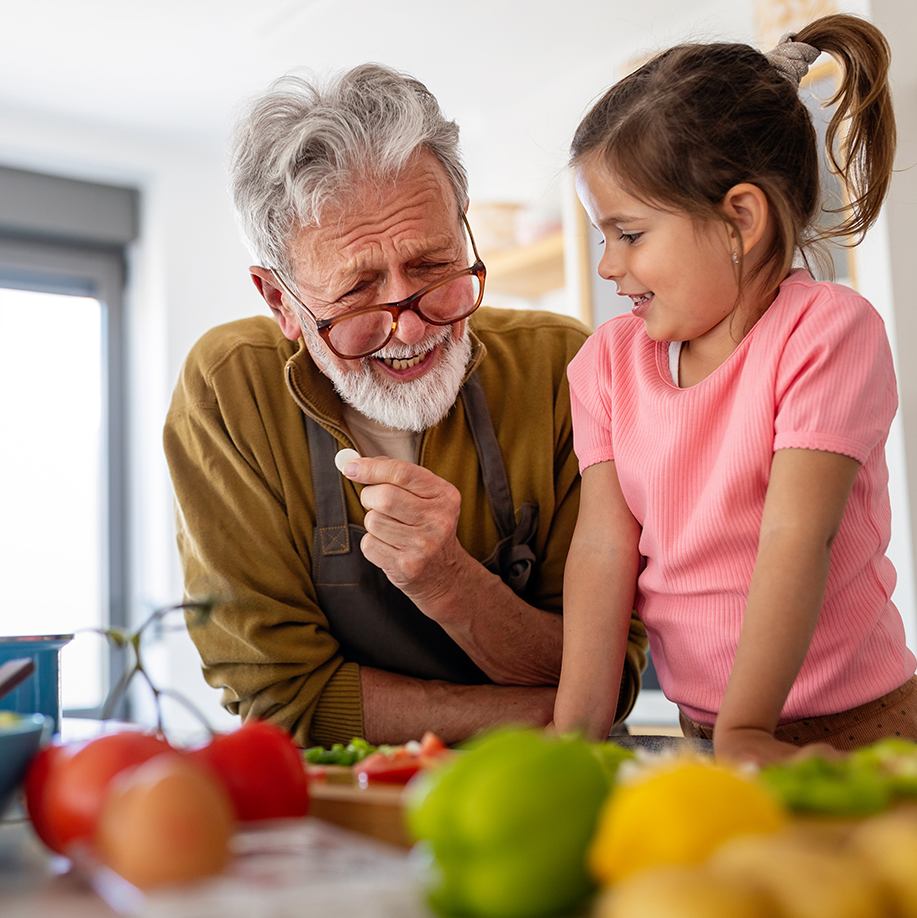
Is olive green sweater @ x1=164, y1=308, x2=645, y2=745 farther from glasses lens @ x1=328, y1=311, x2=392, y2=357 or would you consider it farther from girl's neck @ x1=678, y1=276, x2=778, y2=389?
girl's neck @ x1=678, y1=276, x2=778, y2=389

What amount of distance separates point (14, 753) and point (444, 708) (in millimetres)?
843

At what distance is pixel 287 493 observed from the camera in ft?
4.70

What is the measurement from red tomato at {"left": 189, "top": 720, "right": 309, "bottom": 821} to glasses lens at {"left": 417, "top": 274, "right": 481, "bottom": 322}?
3.02ft

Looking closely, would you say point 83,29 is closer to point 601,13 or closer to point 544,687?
point 601,13

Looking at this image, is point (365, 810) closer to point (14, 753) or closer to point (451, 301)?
point (14, 753)

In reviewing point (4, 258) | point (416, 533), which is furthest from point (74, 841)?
point (4, 258)

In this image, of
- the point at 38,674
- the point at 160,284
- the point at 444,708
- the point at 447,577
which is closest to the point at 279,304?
the point at 447,577

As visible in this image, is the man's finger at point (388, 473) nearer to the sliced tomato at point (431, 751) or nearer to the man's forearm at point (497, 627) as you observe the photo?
the man's forearm at point (497, 627)

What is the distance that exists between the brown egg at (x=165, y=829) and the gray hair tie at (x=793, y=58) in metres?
1.02

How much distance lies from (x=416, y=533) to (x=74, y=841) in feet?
2.69

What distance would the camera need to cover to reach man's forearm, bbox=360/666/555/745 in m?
1.29

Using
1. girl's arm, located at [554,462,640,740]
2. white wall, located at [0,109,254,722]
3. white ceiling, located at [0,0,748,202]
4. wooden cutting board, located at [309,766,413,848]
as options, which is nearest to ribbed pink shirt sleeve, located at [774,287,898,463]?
girl's arm, located at [554,462,640,740]

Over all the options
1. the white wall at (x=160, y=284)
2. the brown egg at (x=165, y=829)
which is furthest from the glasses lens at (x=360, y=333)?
the white wall at (x=160, y=284)

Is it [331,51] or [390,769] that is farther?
[331,51]
